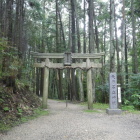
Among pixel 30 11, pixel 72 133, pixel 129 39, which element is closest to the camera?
pixel 72 133

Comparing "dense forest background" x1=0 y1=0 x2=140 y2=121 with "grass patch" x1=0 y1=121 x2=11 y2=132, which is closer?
"grass patch" x1=0 y1=121 x2=11 y2=132

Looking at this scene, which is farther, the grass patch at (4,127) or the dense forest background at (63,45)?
the dense forest background at (63,45)

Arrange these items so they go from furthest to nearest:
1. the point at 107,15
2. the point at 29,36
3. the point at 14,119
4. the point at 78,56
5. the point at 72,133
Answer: the point at 107,15
the point at 29,36
the point at 78,56
the point at 14,119
the point at 72,133

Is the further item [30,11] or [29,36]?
[29,36]

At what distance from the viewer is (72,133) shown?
4.15m

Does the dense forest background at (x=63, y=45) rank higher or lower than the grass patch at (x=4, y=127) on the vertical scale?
higher

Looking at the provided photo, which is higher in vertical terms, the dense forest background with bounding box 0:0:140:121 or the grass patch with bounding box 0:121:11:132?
the dense forest background with bounding box 0:0:140:121

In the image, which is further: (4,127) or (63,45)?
(63,45)

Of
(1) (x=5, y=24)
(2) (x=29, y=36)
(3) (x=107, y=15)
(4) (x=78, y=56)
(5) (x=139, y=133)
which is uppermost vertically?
(3) (x=107, y=15)

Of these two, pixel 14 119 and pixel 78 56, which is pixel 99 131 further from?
pixel 78 56

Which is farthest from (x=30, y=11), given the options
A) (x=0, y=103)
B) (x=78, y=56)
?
(x=0, y=103)

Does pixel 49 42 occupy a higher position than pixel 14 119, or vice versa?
pixel 49 42

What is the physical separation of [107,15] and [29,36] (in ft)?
25.6

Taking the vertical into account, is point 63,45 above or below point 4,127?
above
